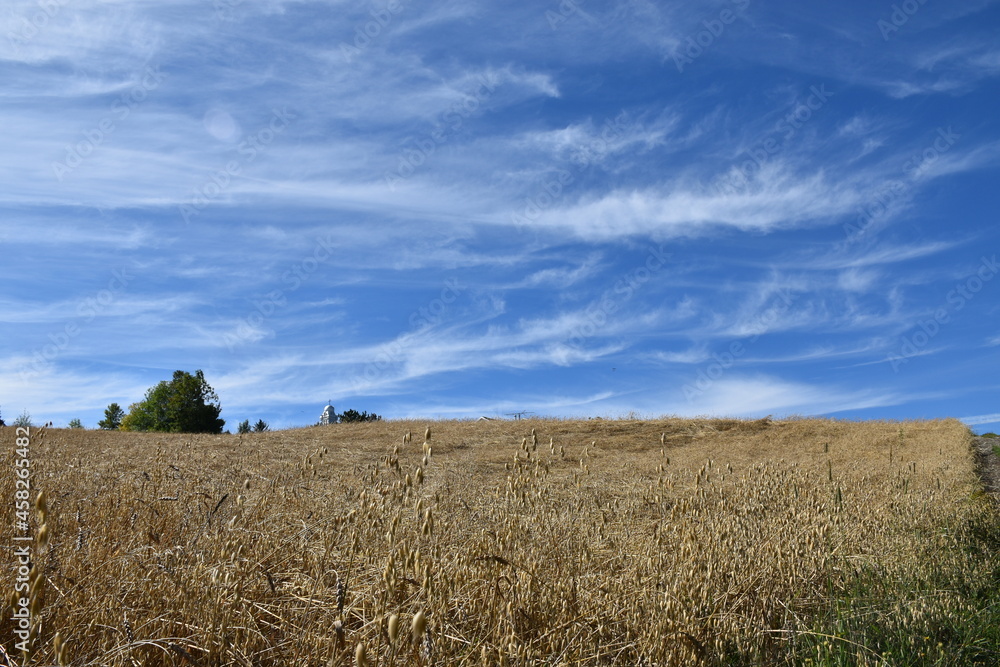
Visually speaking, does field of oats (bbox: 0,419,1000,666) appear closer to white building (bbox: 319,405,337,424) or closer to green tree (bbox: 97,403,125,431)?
white building (bbox: 319,405,337,424)

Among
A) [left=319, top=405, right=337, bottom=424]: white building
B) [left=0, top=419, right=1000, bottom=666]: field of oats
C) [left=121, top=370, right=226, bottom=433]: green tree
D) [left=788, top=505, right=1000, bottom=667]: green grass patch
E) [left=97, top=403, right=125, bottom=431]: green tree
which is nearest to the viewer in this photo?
[left=0, top=419, right=1000, bottom=666]: field of oats

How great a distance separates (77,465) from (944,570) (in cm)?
1017

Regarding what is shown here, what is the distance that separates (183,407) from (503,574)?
40729mm

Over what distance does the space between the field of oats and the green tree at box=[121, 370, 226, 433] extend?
3426 centimetres

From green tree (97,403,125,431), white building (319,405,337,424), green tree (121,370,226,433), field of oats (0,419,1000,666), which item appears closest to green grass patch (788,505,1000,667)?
field of oats (0,419,1000,666)

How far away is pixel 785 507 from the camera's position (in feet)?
19.8

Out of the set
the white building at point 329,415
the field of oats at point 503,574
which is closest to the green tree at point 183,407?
the white building at point 329,415

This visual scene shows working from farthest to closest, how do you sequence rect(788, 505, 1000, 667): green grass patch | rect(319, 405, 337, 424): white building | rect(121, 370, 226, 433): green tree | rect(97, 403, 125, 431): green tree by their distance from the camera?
rect(97, 403, 125, 431): green tree < rect(121, 370, 226, 433): green tree < rect(319, 405, 337, 424): white building < rect(788, 505, 1000, 667): green grass patch

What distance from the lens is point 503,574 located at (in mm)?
3938

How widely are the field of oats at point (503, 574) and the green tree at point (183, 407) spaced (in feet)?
112

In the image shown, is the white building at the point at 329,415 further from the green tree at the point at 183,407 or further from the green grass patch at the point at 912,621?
the green grass patch at the point at 912,621

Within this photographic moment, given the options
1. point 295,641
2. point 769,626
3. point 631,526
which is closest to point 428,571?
point 295,641

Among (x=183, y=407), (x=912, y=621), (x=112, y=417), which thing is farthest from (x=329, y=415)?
(x=112, y=417)

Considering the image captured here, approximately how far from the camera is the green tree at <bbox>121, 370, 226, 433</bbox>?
39250mm
